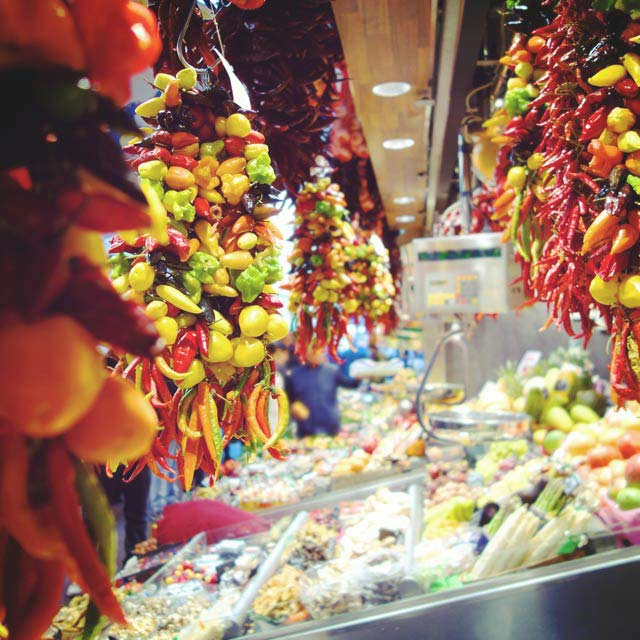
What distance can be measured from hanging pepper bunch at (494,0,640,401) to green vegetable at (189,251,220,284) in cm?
98

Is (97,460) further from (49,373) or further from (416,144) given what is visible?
(416,144)

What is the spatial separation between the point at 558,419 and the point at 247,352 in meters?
3.53

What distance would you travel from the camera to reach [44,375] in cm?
51

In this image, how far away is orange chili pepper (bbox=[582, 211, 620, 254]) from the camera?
150 cm

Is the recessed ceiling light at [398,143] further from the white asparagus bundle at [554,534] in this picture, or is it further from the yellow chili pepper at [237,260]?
the yellow chili pepper at [237,260]

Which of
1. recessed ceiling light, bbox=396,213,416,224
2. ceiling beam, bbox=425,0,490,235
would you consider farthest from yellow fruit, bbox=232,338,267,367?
recessed ceiling light, bbox=396,213,416,224

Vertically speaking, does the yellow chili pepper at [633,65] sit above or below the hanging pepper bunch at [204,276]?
above

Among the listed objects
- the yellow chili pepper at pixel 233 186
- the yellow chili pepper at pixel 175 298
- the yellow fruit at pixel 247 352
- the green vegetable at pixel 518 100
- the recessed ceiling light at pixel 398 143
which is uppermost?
the recessed ceiling light at pixel 398 143

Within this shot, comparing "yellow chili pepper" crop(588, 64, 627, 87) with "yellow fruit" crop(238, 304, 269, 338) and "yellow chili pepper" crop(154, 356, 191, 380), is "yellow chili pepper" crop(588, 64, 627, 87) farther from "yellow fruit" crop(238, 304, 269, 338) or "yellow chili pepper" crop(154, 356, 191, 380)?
"yellow chili pepper" crop(154, 356, 191, 380)

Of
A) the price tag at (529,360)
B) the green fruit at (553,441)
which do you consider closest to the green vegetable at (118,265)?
the green fruit at (553,441)

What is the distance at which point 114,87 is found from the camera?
64cm

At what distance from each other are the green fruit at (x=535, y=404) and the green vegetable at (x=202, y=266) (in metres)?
3.86

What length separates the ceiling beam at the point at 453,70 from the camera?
2336 mm

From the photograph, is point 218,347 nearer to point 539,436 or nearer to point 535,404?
point 539,436
